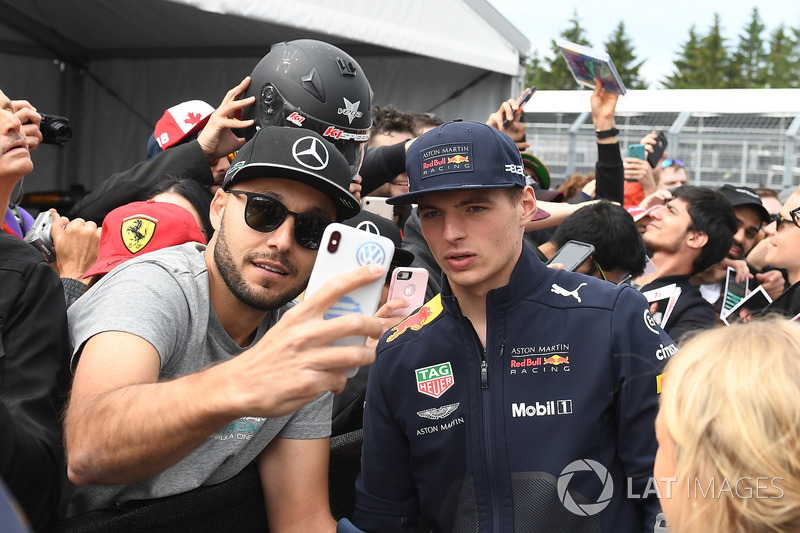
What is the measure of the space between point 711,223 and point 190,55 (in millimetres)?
8483

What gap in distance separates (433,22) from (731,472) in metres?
8.21

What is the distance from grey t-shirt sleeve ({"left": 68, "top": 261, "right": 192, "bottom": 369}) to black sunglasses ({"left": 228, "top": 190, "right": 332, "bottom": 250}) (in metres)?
0.31

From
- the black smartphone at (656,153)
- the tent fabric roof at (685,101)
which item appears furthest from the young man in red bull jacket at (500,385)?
the tent fabric roof at (685,101)

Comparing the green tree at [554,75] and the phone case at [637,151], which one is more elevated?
the green tree at [554,75]

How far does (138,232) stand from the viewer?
302 cm

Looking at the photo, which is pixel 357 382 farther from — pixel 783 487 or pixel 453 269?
pixel 783 487

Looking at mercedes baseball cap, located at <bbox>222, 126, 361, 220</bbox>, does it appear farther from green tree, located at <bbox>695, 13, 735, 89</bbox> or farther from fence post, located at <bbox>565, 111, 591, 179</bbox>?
green tree, located at <bbox>695, 13, 735, 89</bbox>

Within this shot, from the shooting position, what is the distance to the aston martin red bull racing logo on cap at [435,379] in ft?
7.74

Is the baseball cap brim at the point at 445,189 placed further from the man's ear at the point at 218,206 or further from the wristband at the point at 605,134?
the wristband at the point at 605,134

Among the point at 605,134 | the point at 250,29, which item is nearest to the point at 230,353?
the point at 605,134

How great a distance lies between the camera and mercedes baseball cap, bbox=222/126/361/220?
7.75ft

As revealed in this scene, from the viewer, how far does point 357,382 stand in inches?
121

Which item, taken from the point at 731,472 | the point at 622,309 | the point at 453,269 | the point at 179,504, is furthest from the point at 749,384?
the point at 179,504

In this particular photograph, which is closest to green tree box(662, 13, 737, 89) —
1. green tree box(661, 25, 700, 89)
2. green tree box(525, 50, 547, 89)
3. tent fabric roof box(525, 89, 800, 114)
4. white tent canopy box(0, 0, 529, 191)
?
green tree box(661, 25, 700, 89)
